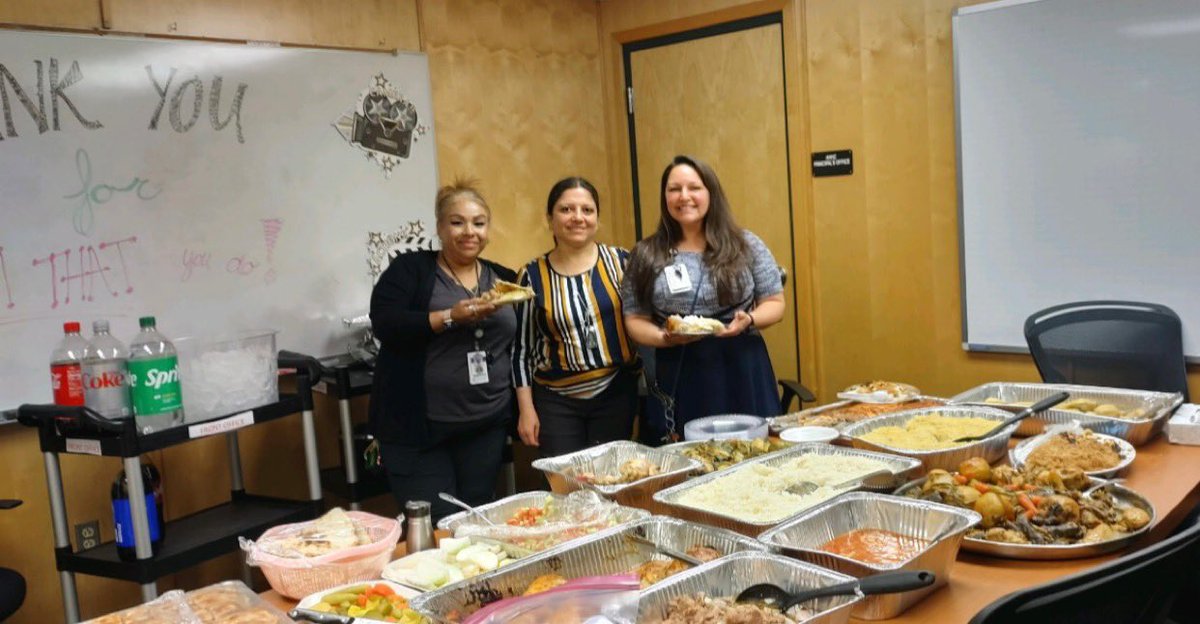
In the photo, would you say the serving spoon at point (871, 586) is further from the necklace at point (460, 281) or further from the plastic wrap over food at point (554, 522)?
the necklace at point (460, 281)

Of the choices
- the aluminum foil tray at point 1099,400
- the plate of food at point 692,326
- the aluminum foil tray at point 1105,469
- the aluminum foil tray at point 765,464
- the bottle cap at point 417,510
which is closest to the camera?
the aluminum foil tray at point 765,464

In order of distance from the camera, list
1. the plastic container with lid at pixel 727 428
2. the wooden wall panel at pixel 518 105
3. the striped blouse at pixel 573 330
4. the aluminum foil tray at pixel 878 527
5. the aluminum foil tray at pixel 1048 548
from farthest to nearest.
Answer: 1. the wooden wall panel at pixel 518 105
2. the striped blouse at pixel 573 330
3. the plastic container with lid at pixel 727 428
4. the aluminum foil tray at pixel 1048 548
5. the aluminum foil tray at pixel 878 527

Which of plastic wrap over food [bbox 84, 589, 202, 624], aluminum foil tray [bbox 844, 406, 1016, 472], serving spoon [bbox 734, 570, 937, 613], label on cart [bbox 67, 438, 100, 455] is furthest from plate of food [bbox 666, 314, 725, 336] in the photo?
label on cart [bbox 67, 438, 100, 455]

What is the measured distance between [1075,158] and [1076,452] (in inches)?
74.0

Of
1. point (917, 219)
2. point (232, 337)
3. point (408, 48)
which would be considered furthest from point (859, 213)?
point (232, 337)

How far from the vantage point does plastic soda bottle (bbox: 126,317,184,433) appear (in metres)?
2.84

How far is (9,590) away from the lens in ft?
8.89

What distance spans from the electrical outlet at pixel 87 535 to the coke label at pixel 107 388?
24.5 inches

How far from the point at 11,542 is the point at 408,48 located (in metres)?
2.49

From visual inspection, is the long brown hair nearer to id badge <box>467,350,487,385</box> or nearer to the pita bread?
the pita bread

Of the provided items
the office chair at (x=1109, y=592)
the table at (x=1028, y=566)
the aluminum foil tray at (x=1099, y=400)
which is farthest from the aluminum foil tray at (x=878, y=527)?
the aluminum foil tray at (x=1099, y=400)

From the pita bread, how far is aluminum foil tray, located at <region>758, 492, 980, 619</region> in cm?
141

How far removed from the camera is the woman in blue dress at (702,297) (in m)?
3.17

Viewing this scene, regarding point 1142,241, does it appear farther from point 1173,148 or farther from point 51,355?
point 51,355
